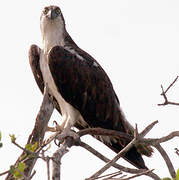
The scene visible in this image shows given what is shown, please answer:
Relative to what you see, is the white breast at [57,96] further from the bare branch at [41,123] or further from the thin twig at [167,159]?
the thin twig at [167,159]

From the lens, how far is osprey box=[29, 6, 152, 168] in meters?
8.07

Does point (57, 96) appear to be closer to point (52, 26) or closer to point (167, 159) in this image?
point (52, 26)

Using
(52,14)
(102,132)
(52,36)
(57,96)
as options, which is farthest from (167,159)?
(52,14)

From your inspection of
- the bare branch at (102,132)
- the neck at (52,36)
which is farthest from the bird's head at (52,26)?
the bare branch at (102,132)

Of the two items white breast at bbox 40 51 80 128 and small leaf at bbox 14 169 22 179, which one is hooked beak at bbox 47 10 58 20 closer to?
white breast at bbox 40 51 80 128

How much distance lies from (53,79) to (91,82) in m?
0.62

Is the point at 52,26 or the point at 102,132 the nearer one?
the point at 102,132

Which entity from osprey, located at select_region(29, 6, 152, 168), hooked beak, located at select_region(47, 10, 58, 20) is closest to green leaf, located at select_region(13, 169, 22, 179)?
osprey, located at select_region(29, 6, 152, 168)

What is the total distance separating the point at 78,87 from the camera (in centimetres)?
822

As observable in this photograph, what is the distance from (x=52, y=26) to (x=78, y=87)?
47.5 inches

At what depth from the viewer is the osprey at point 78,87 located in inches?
318

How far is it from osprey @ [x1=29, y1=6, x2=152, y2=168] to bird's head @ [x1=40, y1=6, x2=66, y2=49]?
0.08ft

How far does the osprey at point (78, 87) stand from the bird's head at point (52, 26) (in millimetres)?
23

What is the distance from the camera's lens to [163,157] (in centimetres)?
630
